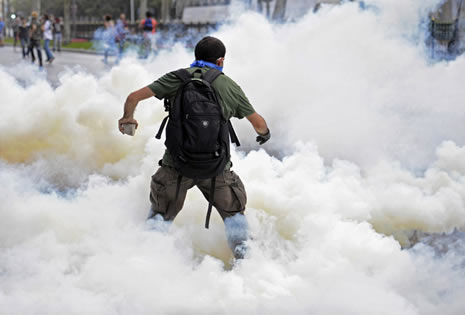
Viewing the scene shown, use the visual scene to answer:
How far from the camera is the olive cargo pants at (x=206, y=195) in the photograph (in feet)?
12.0

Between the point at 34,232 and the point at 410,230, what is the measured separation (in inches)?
103

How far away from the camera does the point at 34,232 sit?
13.6 ft

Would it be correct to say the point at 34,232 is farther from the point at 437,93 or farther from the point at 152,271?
the point at 437,93

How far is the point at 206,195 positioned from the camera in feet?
12.4

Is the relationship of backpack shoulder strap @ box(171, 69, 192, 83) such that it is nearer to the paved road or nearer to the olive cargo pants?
the olive cargo pants

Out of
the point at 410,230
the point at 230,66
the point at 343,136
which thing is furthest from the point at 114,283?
the point at 230,66

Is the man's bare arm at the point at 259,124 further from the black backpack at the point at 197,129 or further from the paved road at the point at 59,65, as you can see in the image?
the paved road at the point at 59,65

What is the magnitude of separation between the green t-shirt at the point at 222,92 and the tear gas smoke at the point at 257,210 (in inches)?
30.2

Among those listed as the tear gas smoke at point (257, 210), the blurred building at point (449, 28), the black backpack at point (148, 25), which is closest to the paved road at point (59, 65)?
the black backpack at point (148, 25)

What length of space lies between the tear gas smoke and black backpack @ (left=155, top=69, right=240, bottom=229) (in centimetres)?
59

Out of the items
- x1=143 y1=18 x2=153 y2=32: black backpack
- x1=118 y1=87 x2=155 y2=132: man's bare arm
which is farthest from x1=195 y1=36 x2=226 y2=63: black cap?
x1=143 y1=18 x2=153 y2=32: black backpack

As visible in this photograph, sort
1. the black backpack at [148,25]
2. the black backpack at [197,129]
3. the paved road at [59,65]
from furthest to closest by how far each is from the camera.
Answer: the black backpack at [148,25] → the paved road at [59,65] → the black backpack at [197,129]

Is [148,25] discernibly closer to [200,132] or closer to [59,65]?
[59,65]

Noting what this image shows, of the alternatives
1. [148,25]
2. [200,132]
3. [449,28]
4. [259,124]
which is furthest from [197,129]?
[148,25]
